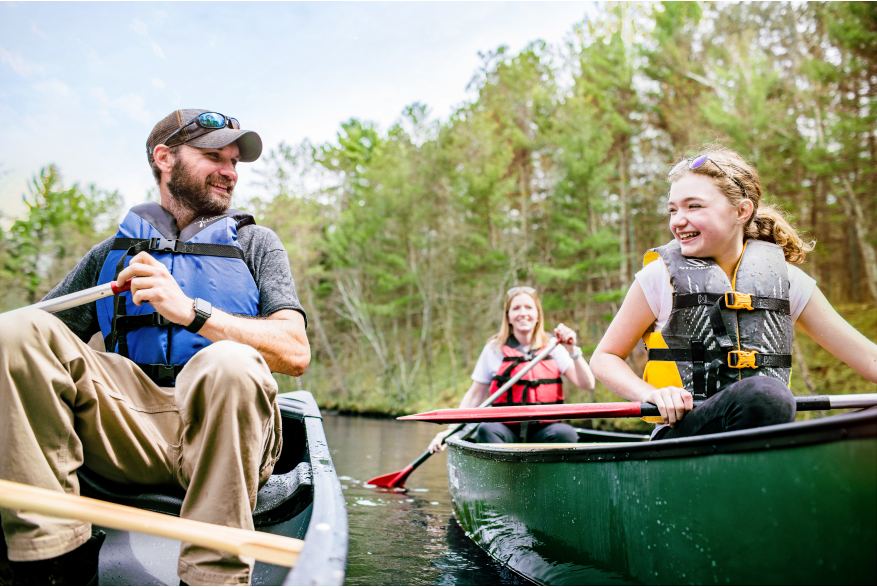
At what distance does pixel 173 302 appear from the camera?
1.66 metres

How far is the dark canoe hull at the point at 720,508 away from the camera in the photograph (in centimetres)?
117

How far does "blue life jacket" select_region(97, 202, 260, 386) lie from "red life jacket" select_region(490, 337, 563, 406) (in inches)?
115

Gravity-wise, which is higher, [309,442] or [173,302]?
[173,302]

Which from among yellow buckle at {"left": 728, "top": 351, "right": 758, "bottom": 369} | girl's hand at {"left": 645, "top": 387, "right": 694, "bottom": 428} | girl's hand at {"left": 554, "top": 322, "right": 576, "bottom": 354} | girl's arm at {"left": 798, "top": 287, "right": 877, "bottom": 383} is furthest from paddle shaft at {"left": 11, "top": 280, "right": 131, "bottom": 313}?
girl's hand at {"left": 554, "top": 322, "right": 576, "bottom": 354}

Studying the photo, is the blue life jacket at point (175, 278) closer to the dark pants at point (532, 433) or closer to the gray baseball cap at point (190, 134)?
the gray baseball cap at point (190, 134)

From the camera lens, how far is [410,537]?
155 inches

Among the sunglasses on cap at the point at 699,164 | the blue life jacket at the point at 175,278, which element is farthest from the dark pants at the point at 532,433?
the blue life jacket at the point at 175,278

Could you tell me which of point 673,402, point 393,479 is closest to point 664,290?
point 673,402

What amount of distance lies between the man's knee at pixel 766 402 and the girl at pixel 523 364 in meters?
2.81

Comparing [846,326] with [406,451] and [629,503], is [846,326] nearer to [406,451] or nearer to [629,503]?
[629,503]

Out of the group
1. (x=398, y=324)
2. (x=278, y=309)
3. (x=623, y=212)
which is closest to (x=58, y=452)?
(x=278, y=309)

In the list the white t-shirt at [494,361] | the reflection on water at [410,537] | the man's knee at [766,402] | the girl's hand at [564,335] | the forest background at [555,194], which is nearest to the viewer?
the man's knee at [766,402]

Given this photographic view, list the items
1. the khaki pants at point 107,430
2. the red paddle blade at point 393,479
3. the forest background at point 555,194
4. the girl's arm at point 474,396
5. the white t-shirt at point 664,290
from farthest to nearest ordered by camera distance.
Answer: the forest background at point 555,194 → the red paddle blade at point 393,479 → the girl's arm at point 474,396 → the white t-shirt at point 664,290 → the khaki pants at point 107,430

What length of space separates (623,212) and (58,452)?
1669 cm
